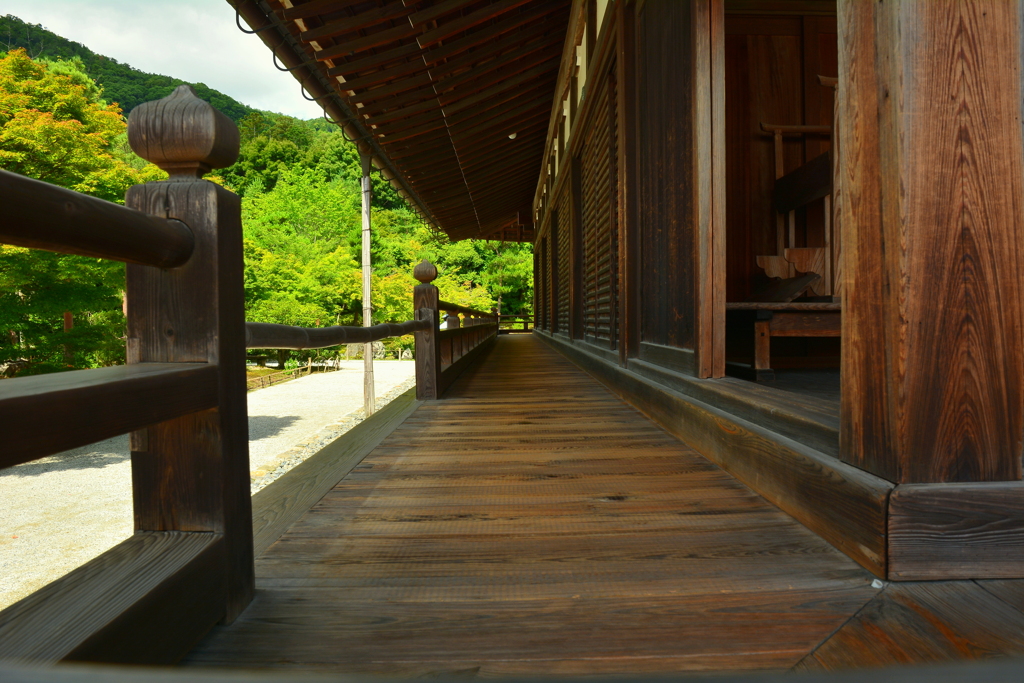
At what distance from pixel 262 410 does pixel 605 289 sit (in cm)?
1817

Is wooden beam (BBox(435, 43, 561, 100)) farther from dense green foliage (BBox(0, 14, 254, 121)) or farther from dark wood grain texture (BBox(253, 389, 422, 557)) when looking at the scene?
dense green foliage (BBox(0, 14, 254, 121))

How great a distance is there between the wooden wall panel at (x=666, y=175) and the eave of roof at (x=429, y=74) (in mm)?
1936

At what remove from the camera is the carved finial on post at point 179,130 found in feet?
3.20

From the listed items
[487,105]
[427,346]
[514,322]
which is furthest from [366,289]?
[514,322]

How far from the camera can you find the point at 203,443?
1.01 m

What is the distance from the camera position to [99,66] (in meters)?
36.5

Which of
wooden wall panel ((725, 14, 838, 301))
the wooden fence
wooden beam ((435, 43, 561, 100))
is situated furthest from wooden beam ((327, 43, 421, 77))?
the wooden fence

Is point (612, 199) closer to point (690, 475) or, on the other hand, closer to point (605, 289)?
point (605, 289)

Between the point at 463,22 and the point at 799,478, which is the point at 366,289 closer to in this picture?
the point at 463,22

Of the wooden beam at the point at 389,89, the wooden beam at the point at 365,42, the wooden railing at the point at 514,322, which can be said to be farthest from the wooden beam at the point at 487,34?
the wooden railing at the point at 514,322

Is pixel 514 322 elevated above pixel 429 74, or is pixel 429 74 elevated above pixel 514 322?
pixel 429 74

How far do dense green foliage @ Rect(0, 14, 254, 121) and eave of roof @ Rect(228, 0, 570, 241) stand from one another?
91.7 ft

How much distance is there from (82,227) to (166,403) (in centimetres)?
26

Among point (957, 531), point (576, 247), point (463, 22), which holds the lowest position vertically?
point (957, 531)
